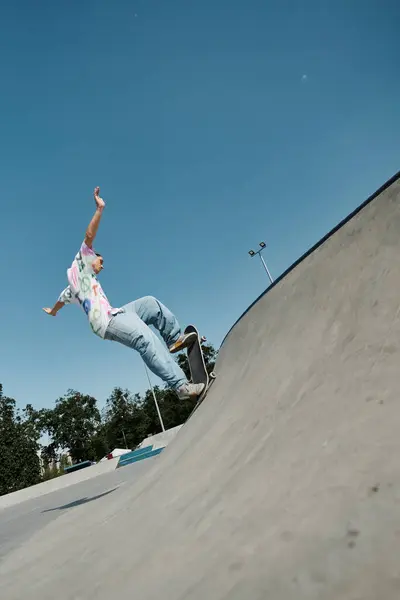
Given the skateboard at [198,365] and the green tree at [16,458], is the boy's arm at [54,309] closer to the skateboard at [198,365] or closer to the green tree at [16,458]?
the skateboard at [198,365]

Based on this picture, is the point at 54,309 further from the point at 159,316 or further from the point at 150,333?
the point at 150,333

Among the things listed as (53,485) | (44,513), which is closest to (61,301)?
(44,513)

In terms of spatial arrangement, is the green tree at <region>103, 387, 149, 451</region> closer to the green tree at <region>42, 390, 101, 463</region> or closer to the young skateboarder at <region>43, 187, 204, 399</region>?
the green tree at <region>42, 390, 101, 463</region>

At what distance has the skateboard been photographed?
461 cm

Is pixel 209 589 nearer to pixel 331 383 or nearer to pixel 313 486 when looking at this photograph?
pixel 313 486

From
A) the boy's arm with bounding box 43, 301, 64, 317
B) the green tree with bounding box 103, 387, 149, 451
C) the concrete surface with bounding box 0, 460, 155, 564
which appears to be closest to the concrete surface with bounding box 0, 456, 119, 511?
the concrete surface with bounding box 0, 460, 155, 564

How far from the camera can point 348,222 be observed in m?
2.84

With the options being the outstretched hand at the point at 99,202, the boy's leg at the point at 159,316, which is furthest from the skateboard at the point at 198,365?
the outstretched hand at the point at 99,202

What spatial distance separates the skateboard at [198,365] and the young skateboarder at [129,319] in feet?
0.34

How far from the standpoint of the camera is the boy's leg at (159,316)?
196 inches

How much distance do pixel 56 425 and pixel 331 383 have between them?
75271 mm

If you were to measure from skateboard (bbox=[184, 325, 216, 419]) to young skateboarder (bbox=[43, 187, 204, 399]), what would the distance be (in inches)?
4.0

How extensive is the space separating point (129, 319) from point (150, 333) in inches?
12.1

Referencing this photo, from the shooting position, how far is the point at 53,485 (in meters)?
22.4
